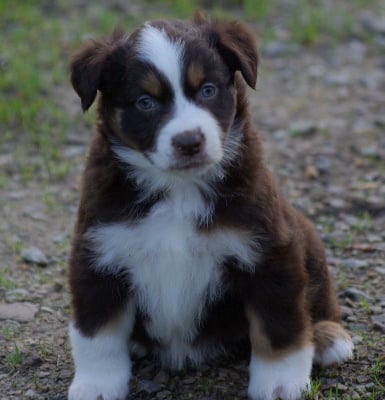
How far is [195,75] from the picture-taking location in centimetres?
414

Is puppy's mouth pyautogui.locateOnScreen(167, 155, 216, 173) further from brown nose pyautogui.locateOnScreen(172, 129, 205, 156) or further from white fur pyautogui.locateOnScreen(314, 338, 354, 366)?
white fur pyautogui.locateOnScreen(314, 338, 354, 366)

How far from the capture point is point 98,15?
10.0 metres

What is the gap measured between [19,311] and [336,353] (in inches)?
75.8

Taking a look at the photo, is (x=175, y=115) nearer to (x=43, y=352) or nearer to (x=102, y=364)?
(x=102, y=364)

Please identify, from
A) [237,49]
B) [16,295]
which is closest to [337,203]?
[16,295]

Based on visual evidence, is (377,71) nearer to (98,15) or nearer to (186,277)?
(98,15)

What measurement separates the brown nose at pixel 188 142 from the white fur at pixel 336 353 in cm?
132

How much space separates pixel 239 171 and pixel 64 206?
9.04ft

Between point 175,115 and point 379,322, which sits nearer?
point 175,115

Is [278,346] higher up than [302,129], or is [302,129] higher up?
[278,346]

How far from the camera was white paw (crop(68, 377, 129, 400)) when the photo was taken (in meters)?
4.39

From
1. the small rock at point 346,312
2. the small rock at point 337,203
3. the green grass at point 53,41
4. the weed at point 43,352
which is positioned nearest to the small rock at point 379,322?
the small rock at point 346,312

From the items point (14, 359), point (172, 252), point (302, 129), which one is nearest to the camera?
point (172, 252)

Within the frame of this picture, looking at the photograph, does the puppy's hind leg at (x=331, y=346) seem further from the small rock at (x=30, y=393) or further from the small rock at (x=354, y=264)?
the small rock at (x=30, y=393)
